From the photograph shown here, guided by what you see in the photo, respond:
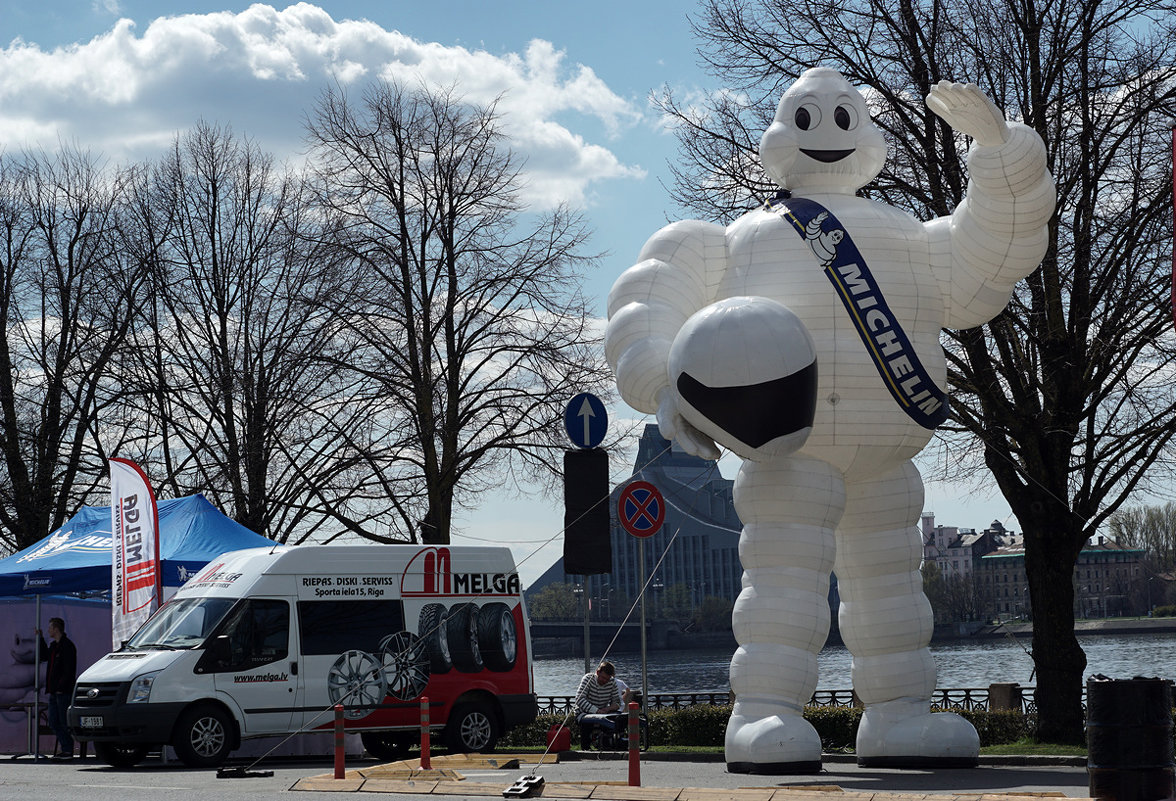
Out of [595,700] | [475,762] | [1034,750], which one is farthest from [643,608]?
[1034,750]

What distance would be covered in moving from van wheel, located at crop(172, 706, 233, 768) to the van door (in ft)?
0.70

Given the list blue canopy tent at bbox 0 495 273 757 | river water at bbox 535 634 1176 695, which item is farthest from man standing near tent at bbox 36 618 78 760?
river water at bbox 535 634 1176 695

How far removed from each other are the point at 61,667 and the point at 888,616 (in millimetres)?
11110

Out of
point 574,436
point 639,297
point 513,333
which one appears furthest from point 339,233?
point 639,297

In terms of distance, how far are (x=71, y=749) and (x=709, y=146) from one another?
10.7m

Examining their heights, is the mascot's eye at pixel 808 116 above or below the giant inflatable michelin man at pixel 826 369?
above

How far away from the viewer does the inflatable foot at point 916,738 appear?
10.3m

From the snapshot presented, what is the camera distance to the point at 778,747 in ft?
31.6

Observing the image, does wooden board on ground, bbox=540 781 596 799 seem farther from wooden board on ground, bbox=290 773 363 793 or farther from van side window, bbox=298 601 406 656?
van side window, bbox=298 601 406 656

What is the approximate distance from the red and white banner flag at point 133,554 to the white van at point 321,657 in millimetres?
659

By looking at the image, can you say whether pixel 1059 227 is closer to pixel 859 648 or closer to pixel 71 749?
pixel 859 648

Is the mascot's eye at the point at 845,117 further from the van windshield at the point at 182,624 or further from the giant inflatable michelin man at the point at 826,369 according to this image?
the van windshield at the point at 182,624

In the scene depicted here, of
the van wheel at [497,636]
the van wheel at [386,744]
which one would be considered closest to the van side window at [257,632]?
the van wheel at [386,744]

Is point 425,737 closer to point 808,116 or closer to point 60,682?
point 808,116
